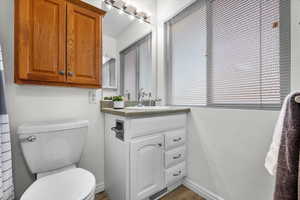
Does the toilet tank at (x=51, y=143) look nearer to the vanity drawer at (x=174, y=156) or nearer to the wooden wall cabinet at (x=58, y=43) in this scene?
the wooden wall cabinet at (x=58, y=43)

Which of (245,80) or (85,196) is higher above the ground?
(245,80)

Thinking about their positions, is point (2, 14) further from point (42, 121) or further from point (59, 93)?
point (42, 121)

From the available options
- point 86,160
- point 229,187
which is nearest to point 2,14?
point 86,160

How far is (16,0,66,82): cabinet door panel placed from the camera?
3.14ft

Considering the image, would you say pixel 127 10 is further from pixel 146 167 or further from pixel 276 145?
pixel 276 145

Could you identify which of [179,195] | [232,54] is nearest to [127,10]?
[232,54]

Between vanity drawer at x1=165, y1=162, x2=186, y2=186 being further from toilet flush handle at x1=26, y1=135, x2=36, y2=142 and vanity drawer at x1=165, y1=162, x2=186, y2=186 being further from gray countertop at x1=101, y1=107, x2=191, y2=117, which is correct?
toilet flush handle at x1=26, y1=135, x2=36, y2=142

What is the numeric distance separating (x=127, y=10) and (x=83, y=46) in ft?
2.76

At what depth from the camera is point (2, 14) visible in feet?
3.32

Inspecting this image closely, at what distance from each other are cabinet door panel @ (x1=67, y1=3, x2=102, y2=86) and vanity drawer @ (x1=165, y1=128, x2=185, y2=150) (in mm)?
881

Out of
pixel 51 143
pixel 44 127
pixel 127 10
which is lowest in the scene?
pixel 51 143

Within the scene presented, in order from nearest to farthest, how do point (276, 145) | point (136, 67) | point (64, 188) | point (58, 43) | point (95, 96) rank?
point (276, 145)
point (64, 188)
point (58, 43)
point (95, 96)
point (136, 67)

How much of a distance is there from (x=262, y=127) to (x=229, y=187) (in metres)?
0.62

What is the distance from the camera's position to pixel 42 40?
1.03 m
